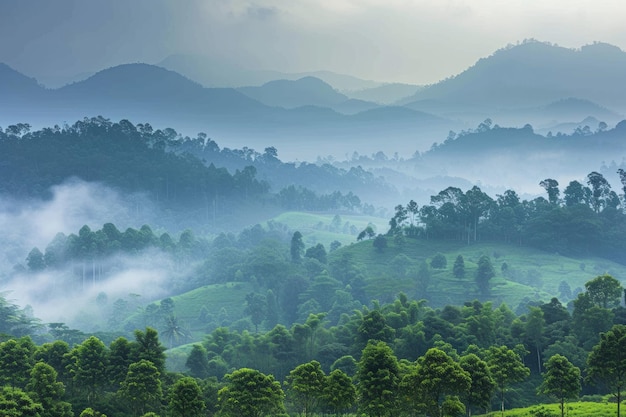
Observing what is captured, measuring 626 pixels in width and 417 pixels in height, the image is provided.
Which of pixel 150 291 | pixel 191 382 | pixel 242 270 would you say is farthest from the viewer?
pixel 150 291

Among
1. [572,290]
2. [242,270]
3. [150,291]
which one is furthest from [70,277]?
[572,290]

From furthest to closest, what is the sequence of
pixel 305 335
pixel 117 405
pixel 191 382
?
pixel 305 335, pixel 117 405, pixel 191 382

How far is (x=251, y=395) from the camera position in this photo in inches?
2173

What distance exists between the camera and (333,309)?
125438 mm

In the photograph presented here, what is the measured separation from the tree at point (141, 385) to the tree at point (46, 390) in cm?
464

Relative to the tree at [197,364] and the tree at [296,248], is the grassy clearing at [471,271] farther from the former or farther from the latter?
the tree at [197,364]

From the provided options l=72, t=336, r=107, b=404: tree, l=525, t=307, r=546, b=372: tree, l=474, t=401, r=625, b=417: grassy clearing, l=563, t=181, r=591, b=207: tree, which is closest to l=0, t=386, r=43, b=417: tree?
l=72, t=336, r=107, b=404: tree

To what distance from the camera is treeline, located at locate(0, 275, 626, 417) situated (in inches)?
2120

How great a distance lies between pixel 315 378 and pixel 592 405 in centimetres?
2169

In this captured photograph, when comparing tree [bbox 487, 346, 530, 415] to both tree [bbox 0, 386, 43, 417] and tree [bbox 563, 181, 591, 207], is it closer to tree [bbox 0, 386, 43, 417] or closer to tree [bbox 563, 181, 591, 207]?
tree [bbox 0, 386, 43, 417]

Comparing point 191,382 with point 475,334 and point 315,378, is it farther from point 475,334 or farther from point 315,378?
point 475,334

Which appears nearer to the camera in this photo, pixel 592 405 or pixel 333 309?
pixel 592 405

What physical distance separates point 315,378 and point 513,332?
34.6m

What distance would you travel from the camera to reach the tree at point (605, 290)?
8258 cm
